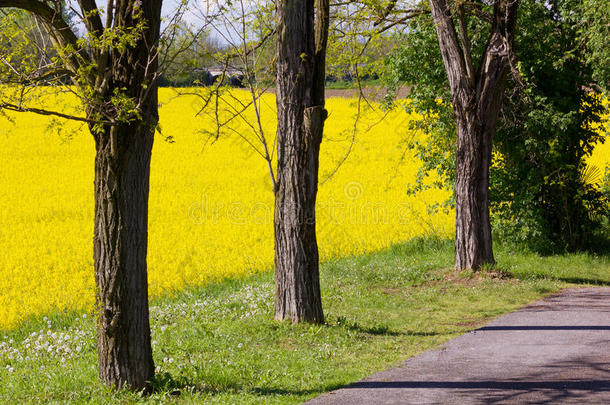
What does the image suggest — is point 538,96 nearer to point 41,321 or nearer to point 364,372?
point 364,372

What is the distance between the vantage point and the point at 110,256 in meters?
7.26

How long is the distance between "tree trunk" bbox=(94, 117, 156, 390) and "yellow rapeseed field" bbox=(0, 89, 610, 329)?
1.19m

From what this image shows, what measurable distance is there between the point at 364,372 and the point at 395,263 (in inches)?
287

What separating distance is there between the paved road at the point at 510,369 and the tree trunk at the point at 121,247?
201 cm

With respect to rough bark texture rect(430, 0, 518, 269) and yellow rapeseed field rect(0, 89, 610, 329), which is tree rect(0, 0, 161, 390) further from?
rough bark texture rect(430, 0, 518, 269)

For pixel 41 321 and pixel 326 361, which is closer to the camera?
pixel 326 361

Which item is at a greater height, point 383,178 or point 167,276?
point 383,178

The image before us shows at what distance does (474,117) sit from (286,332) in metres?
6.56

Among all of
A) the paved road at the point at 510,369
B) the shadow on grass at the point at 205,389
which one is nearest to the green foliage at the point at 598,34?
the paved road at the point at 510,369

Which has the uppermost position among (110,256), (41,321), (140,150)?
(140,150)

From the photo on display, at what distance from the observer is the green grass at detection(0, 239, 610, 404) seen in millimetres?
7633

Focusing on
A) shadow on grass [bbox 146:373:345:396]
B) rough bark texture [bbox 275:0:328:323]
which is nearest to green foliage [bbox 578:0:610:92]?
rough bark texture [bbox 275:0:328:323]

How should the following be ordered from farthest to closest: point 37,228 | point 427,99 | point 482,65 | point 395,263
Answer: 1. point 37,228
2. point 427,99
3. point 395,263
4. point 482,65

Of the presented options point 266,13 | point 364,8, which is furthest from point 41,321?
point 364,8
